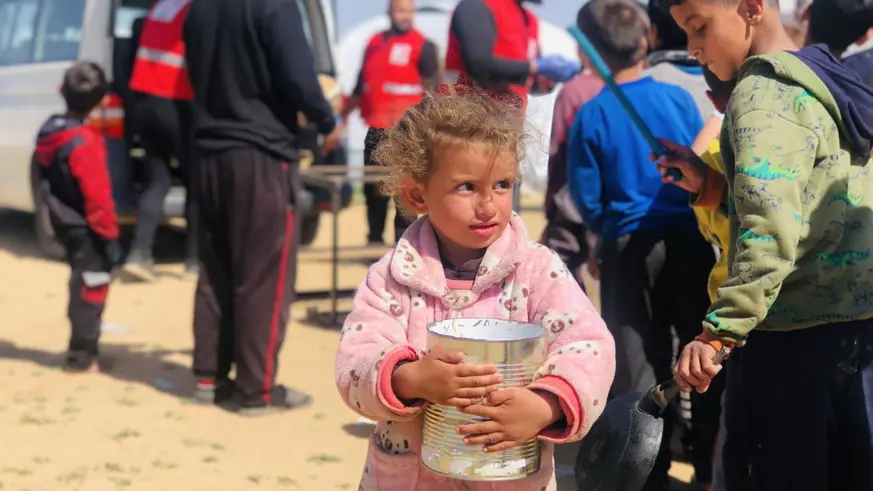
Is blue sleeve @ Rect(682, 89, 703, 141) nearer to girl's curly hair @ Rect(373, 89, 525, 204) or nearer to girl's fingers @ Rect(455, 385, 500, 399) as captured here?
girl's curly hair @ Rect(373, 89, 525, 204)

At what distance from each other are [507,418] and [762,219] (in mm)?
693

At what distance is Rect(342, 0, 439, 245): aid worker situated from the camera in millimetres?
9484

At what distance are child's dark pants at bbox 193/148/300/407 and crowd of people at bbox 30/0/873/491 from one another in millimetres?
11

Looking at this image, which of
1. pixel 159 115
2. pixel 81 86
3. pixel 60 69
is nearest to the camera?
pixel 81 86

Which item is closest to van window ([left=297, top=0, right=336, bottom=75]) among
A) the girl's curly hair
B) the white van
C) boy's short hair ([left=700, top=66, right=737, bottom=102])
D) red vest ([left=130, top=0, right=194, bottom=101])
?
the white van

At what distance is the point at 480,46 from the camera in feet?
17.6

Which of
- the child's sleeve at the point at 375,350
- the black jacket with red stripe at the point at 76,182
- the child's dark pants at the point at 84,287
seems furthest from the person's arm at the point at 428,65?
the child's sleeve at the point at 375,350

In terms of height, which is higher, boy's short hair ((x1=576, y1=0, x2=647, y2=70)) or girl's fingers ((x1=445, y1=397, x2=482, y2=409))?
boy's short hair ((x1=576, y1=0, x2=647, y2=70))

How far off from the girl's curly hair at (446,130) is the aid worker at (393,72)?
6.99 m

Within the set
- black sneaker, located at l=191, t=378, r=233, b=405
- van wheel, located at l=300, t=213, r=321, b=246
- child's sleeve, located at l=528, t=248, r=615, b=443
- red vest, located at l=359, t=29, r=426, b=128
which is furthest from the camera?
van wheel, located at l=300, t=213, r=321, b=246

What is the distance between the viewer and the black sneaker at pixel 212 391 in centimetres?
569

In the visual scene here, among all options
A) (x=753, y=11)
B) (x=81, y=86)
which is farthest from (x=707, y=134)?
(x=81, y=86)

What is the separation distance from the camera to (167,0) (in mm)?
8430

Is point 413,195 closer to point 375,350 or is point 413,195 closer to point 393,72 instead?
point 375,350
